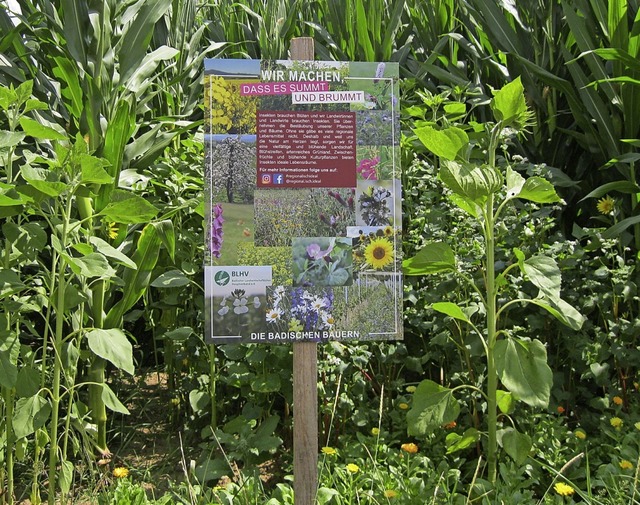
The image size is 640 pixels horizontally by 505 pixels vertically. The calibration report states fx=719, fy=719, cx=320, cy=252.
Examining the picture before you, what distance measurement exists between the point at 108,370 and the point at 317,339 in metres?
1.56

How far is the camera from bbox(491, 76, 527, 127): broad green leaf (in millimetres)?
2049

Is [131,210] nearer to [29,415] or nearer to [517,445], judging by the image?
[29,415]

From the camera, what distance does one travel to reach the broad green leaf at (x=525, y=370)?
1.97 meters

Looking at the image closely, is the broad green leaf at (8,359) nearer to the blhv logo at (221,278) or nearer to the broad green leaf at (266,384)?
the blhv logo at (221,278)

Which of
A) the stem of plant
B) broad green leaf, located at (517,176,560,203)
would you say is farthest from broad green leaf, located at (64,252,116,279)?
broad green leaf, located at (517,176,560,203)

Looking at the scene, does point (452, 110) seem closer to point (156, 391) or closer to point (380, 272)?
point (380, 272)

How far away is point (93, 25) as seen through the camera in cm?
274

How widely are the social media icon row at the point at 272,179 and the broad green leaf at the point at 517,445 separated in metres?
1.00

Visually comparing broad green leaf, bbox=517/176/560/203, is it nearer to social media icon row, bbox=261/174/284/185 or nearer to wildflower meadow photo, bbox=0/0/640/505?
wildflower meadow photo, bbox=0/0/640/505

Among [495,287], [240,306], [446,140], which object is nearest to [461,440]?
[495,287]

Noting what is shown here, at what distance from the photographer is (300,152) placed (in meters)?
2.14

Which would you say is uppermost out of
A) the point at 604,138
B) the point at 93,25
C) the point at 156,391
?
the point at 93,25

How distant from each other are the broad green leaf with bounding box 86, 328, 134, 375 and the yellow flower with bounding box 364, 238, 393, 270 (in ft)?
2.44

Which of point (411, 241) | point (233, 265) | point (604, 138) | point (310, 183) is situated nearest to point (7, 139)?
point (233, 265)
